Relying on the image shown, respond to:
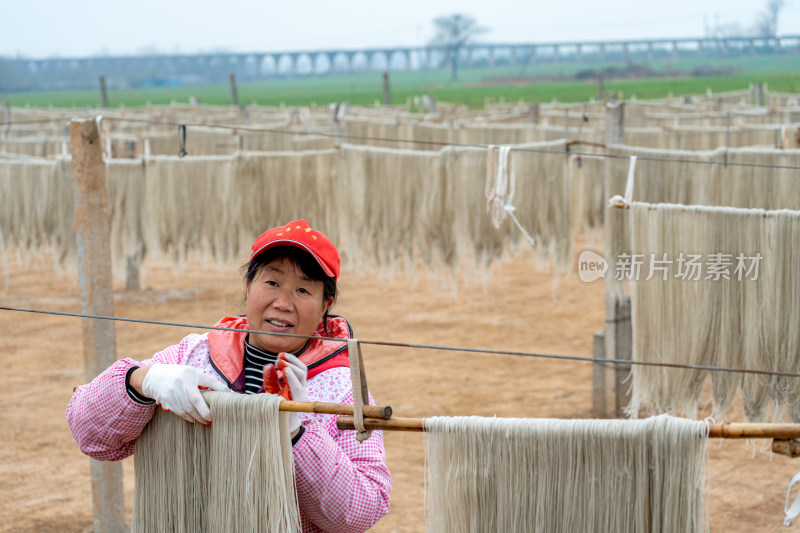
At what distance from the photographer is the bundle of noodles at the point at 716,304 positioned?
4.48 meters

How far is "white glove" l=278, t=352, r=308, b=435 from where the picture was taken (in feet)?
6.66

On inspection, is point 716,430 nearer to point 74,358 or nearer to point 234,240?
point 234,240

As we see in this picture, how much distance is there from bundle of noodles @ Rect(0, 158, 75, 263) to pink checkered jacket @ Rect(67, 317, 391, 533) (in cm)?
662

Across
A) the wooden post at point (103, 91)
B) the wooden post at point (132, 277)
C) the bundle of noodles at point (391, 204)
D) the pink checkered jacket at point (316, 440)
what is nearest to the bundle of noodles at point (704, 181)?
the bundle of noodles at point (391, 204)

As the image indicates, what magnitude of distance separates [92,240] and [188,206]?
371cm

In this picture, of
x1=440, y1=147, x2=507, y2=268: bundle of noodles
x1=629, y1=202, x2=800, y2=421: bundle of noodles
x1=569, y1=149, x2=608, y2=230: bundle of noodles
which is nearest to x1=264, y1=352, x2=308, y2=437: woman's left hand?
x1=629, y1=202, x2=800, y2=421: bundle of noodles

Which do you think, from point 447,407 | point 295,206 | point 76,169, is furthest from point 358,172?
point 76,169

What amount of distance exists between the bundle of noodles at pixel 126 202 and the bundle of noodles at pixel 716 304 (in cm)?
525

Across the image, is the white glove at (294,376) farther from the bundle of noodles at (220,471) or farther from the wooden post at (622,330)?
the wooden post at (622,330)

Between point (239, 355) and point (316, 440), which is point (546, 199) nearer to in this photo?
point (239, 355)

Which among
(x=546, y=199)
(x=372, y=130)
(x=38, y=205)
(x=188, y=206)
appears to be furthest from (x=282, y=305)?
(x=372, y=130)

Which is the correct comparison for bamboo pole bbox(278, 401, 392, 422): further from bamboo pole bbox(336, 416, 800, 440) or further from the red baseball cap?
the red baseball cap

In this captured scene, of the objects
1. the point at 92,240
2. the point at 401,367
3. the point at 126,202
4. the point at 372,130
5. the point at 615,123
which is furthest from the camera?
the point at 372,130

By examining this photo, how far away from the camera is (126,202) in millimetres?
8414
